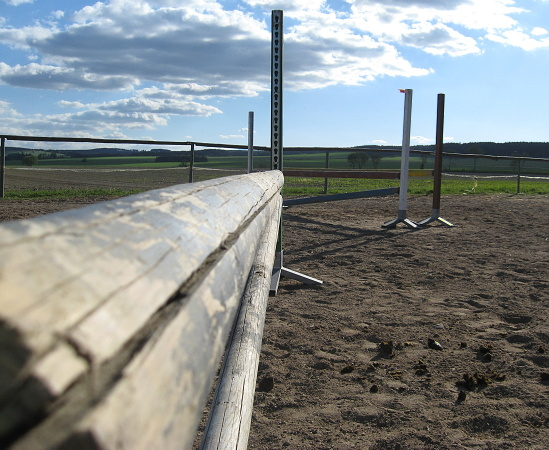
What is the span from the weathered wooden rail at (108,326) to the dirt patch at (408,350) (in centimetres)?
178

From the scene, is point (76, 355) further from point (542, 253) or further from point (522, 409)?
point (542, 253)

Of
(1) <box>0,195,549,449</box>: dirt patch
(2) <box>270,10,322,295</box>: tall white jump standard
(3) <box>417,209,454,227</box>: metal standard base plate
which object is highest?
(2) <box>270,10,322,295</box>: tall white jump standard

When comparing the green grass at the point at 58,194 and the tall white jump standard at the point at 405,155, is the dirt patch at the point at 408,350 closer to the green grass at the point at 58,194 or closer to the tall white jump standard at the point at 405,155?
the tall white jump standard at the point at 405,155

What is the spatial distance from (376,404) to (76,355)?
2.45 metres

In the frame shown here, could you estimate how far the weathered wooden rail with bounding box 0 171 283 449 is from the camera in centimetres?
32

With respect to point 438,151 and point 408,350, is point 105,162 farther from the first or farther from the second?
point 408,350

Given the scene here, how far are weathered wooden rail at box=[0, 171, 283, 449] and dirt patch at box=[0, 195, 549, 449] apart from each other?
1.78 metres

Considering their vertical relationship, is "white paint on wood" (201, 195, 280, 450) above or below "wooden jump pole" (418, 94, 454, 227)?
below

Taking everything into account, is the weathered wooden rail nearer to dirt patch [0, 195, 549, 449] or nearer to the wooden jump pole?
dirt patch [0, 195, 549, 449]

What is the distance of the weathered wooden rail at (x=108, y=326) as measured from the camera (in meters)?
0.32

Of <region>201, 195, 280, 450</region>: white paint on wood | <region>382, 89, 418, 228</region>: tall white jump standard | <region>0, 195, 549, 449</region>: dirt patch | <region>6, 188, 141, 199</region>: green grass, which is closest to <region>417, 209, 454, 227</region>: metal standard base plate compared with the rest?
<region>382, 89, 418, 228</region>: tall white jump standard

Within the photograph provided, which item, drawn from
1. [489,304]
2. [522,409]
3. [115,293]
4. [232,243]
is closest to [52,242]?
[115,293]

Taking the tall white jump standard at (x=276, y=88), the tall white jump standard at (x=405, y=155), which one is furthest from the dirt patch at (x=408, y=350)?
the tall white jump standard at (x=405, y=155)

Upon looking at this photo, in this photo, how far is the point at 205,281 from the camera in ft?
2.11
